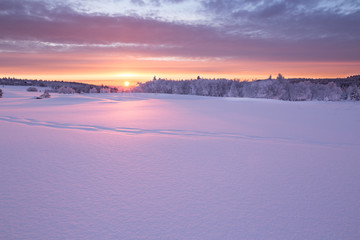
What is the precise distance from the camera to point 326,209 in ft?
9.32

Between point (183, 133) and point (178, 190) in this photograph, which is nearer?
point (178, 190)

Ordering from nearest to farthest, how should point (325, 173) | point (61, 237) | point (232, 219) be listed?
point (61, 237) < point (232, 219) < point (325, 173)

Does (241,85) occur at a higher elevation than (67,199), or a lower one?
higher

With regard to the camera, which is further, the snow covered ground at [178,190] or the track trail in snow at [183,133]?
the track trail in snow at [183,133]

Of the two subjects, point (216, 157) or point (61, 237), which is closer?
point (61, 237)

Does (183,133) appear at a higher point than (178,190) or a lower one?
higher

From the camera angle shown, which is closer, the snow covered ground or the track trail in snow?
the snow covered ground

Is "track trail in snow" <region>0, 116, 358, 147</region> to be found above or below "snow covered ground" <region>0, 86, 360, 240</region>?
above

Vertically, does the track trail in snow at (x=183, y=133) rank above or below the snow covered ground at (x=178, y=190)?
above

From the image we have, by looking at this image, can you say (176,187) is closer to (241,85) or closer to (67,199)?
(67,199)

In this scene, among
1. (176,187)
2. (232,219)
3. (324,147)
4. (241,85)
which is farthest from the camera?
(241,85)

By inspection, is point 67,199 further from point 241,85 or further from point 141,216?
point 241,85

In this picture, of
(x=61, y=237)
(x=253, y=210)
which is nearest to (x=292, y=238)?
(x=253, y=210)

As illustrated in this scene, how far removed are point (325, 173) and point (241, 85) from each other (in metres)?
82.3
